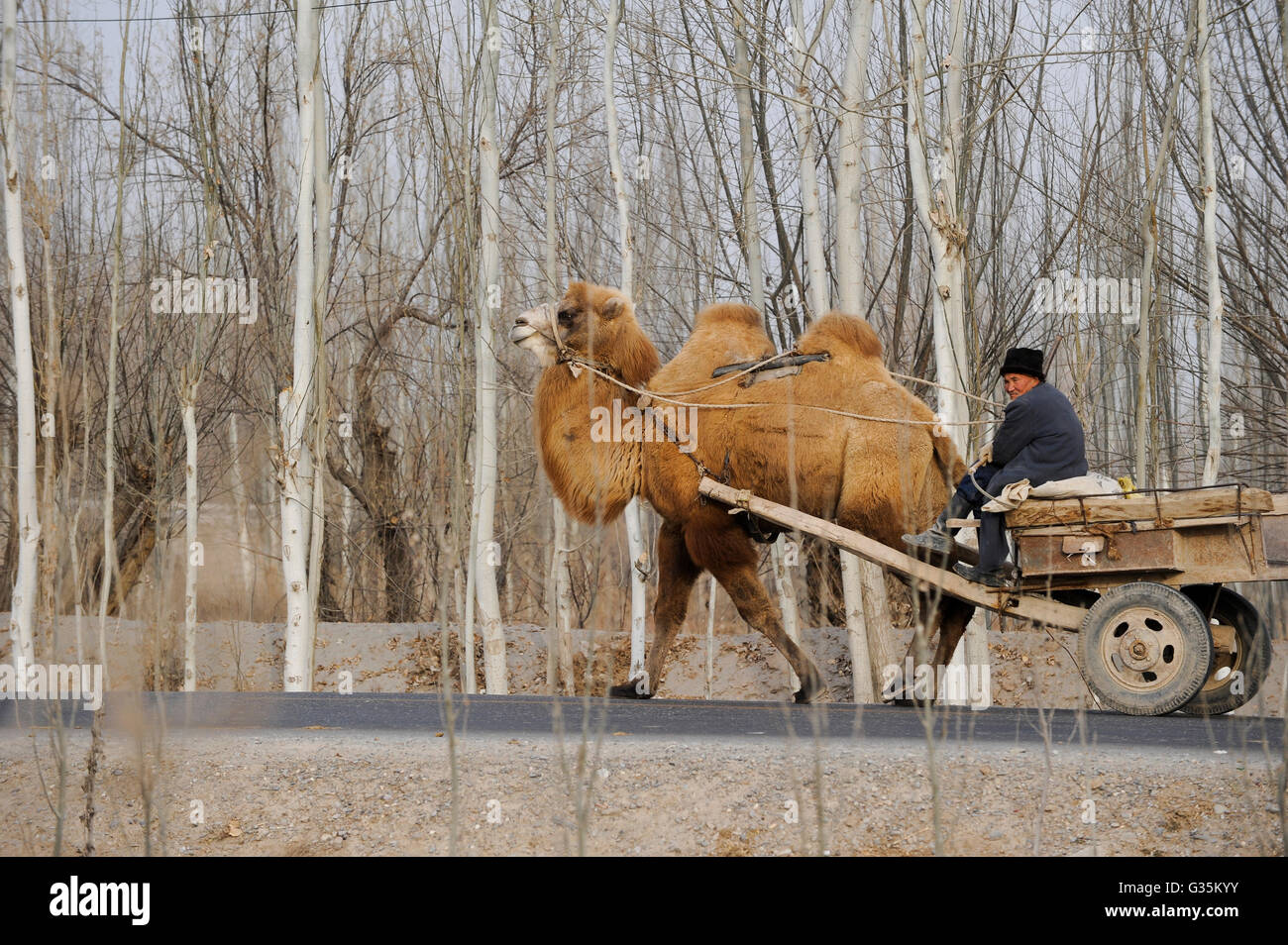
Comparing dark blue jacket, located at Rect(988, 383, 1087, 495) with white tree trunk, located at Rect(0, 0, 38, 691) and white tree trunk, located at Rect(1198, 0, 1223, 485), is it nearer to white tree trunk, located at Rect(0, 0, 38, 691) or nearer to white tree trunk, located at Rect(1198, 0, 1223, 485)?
white tree trunk, located at Rect(1198, 0, 1223, 485)

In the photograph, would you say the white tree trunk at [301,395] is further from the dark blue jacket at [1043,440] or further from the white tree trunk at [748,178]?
the dark blue jacket at [1043,440]

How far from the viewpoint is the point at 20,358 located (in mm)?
12812

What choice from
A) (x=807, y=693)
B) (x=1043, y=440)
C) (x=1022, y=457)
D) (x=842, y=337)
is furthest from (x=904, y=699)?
(x=842, y=337)

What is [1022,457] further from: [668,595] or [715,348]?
[668,595]

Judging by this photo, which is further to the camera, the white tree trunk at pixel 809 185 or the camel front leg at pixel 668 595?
the white tree trunk at pixel 809 185

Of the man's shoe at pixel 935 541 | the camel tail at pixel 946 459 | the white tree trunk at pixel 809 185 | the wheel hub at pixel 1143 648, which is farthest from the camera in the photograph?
the white tree trunk at pixel 809 185

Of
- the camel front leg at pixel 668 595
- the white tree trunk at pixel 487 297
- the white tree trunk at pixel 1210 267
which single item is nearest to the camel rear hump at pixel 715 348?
the camel front leg at pixel 668 595

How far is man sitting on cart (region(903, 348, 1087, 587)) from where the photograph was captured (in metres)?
7.04

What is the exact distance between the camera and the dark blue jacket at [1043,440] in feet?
23.1

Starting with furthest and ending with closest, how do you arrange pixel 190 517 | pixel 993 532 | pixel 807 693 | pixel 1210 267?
pixel 190 517, pixel 1210 267, pixel 807 693, pixel 993 532

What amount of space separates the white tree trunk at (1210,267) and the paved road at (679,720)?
16.9ft

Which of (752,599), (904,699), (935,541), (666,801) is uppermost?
(935,541)

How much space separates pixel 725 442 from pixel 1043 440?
2.09m
